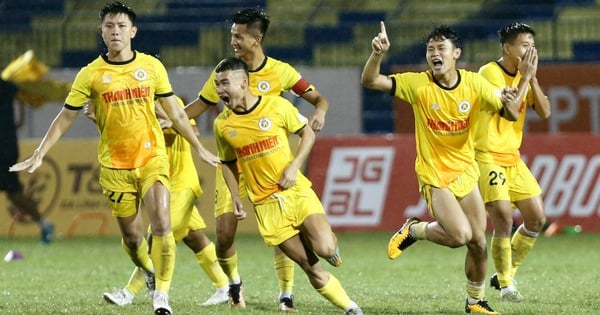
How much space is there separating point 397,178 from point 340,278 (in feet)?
18.3

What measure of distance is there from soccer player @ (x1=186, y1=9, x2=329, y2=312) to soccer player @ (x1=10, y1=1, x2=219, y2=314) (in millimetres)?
760

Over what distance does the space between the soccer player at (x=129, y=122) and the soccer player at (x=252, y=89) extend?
0.76 m

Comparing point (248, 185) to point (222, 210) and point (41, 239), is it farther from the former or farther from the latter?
point (41, 239)

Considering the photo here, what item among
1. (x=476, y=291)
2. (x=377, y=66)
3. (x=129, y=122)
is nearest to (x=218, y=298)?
(x=129, y=122)

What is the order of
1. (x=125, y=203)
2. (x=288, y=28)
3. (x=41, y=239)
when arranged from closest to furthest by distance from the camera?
(x=125, y=203) < (x=41, y=239) < (x=288, y=28)

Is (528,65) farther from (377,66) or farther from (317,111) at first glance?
(317,111)

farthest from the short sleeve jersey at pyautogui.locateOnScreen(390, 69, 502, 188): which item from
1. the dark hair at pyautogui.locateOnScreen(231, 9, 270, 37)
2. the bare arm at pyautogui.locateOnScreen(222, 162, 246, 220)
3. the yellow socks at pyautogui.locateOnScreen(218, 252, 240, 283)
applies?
the yellow socks at pyautogui.locateOnScreen(218, 252, 240, 283)

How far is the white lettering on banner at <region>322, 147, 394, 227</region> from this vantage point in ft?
59.5

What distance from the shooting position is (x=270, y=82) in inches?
407

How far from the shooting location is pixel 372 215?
1823 cm

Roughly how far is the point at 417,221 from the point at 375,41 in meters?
1.74

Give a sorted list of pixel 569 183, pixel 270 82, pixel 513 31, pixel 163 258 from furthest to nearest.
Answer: pixel 569 183, pixel 513 31, pixel 270 82, pixel 163 258

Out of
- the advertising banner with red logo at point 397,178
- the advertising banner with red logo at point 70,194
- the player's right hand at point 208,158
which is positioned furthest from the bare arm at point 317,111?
the advertising banner with red logo at point 70,194

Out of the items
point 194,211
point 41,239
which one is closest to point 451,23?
point 41,239
